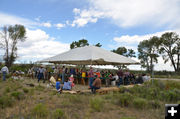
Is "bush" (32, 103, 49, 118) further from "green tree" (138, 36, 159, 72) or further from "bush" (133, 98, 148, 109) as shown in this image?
"green tree" (138, 36, 159, 72)

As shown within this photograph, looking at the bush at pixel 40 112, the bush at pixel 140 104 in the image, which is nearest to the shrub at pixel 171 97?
the bush at pixel 140 104

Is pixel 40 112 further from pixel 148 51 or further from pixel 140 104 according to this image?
pixel 148 51

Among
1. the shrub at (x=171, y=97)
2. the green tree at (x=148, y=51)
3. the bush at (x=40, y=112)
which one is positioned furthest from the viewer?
the green tree at (x=148, y=51)

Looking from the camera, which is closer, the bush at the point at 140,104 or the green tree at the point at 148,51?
the bush at the point at 140,104

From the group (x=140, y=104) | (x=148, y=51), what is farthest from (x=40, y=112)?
(x=148, y=51)

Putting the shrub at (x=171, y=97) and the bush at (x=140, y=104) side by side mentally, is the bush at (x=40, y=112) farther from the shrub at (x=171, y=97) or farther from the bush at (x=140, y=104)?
the shrub at (x=171, y=97)

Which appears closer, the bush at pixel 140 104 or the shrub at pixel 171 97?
the bush at pixel 140 104

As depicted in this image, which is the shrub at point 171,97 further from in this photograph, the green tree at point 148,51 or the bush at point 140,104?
the green tree at point 148,51

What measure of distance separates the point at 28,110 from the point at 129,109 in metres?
3.49

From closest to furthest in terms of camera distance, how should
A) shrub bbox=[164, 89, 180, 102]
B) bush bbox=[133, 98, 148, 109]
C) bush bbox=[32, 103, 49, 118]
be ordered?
bush bbox=[32, 103, 49, 118]
bush bbox=[133, 98, 148, 109]
shrub bbox=[164, 89, 180, 102]

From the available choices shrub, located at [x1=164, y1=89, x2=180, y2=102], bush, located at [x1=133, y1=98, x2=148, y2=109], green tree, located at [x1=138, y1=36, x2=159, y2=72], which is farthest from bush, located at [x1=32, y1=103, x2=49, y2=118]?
green tree, located at [x1=138, y1=36, x2=159, y2=72]

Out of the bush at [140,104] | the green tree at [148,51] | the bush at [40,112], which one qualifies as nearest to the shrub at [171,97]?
the bush at [140,104]

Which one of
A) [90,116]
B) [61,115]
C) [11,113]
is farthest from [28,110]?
[90,116]

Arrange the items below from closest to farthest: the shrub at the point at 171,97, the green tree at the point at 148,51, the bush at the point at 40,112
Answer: the bush at the point at 40,112 → the shrub at the point at 171,97 → the green tree at the point at 148,51
